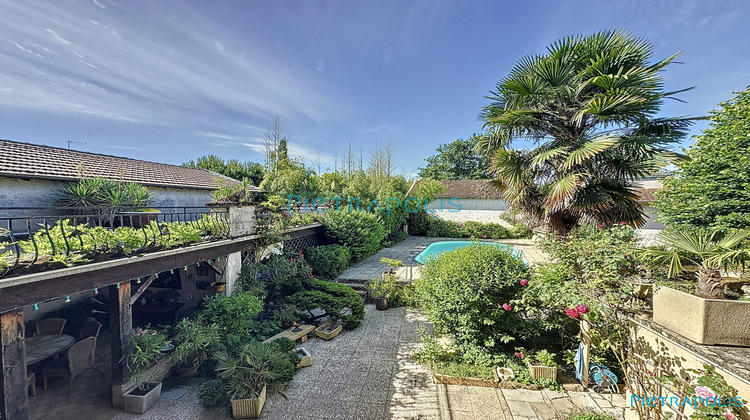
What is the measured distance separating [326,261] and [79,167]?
7887 mm

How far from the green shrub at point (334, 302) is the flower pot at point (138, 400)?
3.52 meters

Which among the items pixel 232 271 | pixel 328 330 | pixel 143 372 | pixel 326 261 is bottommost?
pixel 328 330

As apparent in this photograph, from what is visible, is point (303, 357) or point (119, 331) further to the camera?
point (303, 357)

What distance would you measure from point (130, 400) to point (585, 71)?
37.4 ft

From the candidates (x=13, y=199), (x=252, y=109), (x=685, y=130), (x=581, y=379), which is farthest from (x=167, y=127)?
(x=685, y=130)

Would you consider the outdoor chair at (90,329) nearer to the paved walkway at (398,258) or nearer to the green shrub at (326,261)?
the green shrub at (326,261)

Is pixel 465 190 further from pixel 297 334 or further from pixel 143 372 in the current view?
pixel 143 372

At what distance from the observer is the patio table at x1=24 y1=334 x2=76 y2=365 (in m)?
4.72

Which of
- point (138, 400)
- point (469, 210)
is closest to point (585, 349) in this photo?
point (138, 400)

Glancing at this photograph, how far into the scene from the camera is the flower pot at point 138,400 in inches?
179

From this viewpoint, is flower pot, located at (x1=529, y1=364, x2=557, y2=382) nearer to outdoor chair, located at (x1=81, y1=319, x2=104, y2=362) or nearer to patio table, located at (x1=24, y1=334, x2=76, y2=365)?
patio table, located at (x1=24, y1=334, x2=76, y2=365)

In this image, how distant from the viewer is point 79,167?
768cm

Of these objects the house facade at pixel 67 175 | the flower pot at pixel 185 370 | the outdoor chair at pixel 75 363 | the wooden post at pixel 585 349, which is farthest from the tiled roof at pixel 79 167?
the wooden post at pixel 585 349

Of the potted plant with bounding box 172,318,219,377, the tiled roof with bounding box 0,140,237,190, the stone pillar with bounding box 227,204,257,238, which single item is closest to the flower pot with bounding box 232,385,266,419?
the potted plant with bounding box 172,318,219,377
